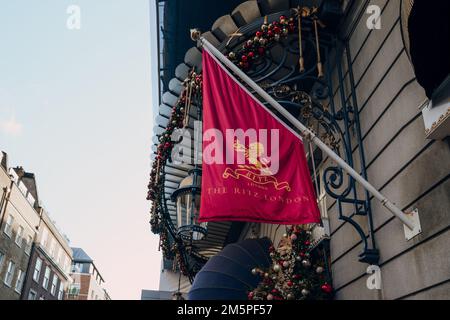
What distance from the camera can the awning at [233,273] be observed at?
9.54 metres

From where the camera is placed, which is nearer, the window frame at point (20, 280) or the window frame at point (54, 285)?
the window frame at point (20, 280)

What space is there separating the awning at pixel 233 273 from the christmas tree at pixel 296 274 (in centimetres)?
137

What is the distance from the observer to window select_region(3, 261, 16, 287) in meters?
32.9

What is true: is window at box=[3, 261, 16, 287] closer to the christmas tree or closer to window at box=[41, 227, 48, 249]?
window at box=[41, 227, 48, 249]

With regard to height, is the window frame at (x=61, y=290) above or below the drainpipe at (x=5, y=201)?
below

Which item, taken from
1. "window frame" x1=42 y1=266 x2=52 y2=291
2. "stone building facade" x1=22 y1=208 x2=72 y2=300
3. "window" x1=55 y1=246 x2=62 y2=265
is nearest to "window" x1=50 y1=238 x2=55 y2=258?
"stone building facade" x1=22 y1=208 x2=72 y2=300

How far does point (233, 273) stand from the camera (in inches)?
388

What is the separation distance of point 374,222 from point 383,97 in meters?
1.73

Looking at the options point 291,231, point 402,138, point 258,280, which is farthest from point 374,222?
point 258,280

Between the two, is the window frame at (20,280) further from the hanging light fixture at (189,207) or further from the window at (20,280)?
the hanging light fixture at (189,207)

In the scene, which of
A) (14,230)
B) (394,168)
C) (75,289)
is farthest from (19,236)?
(75,289)

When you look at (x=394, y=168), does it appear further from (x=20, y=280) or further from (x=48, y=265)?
(x=48, y=265)

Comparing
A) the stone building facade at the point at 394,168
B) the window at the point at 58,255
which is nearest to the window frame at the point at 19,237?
the window at the point at 58,255

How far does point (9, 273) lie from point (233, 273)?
1170 inches
